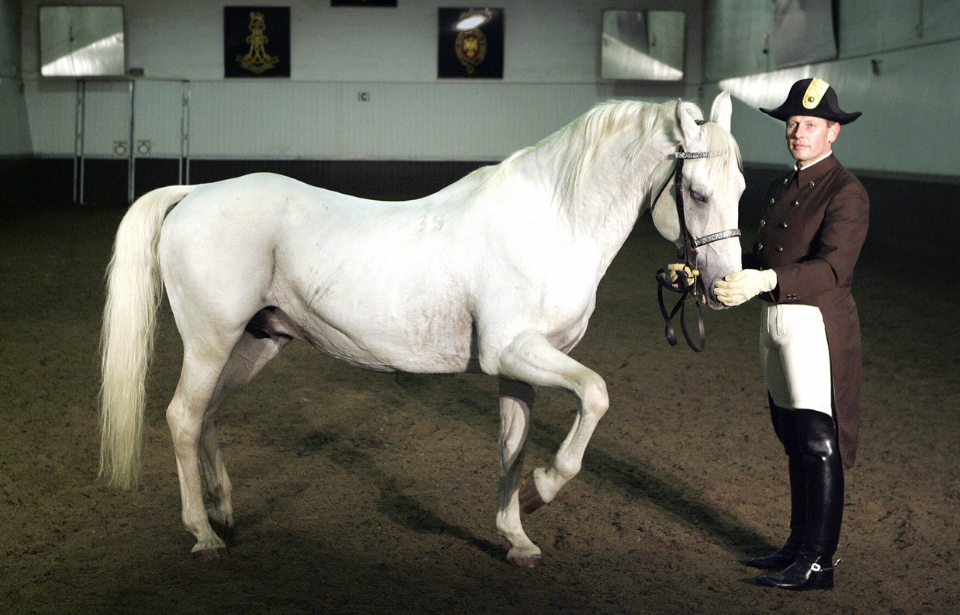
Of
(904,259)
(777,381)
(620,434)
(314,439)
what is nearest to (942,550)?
(777,381)

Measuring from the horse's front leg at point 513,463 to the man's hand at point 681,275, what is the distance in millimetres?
560

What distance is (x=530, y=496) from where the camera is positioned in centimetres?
247

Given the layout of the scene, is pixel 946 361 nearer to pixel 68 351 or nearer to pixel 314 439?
pixel 314 439

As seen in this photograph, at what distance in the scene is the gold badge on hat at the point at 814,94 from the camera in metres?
2.46

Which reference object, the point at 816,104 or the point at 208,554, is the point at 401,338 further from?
the point at 816,104

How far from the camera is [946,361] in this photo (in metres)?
5.70

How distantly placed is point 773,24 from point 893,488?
442 inches

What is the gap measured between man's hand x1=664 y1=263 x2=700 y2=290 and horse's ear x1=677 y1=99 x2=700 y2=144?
36cm

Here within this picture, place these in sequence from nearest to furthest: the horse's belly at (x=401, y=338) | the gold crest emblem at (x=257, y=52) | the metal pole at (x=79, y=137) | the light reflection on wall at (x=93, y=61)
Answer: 1. the horse's belly at (x=401, y=338)
2. the metal pole at (x=79, y=137)
3. the light reflection on wall at (x=93, y=61)
4. the gold crest emblem at (x=257, y=52)

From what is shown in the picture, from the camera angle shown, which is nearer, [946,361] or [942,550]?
[942,550]

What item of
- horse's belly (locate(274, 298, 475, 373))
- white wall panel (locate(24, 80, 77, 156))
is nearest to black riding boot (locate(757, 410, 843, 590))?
horse's belly (locate(274, 298, 475, 373))

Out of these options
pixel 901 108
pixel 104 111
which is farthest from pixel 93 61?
pixel 901 108

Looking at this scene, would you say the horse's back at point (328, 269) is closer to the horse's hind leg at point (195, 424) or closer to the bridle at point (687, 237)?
the horse's hind leg at point (195, 424)

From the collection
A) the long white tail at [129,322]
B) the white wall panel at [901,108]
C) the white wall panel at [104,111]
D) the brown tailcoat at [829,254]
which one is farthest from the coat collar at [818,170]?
the white wall panel at [104,111]
